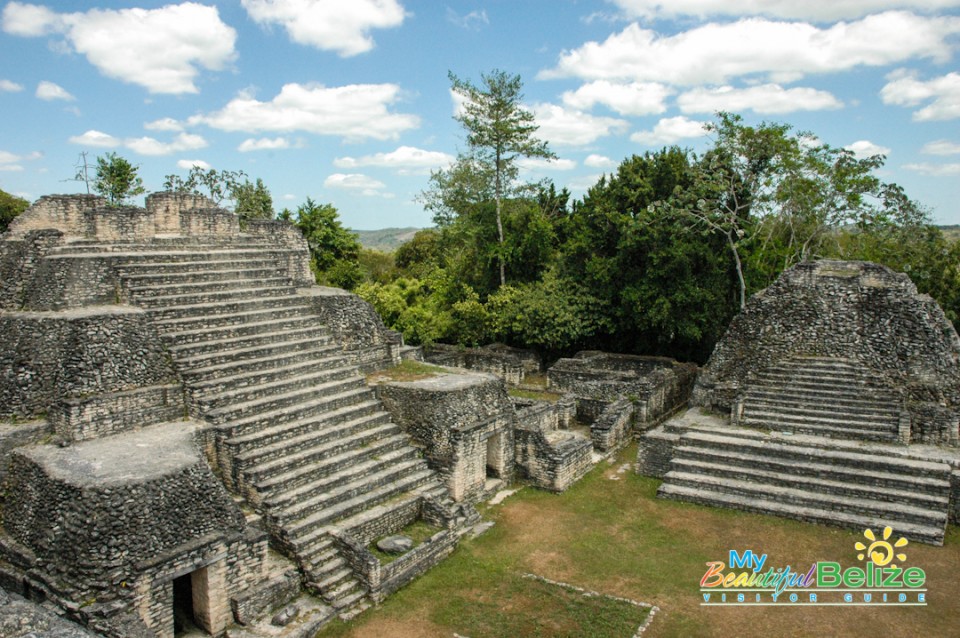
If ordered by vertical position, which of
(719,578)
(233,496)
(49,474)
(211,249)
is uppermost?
(211,249)

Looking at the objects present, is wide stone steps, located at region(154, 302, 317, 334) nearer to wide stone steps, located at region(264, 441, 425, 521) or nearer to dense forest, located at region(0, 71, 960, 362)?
wide stone steps, located at region(264, 441, 425, 521)

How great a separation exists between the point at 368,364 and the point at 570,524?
4.97m

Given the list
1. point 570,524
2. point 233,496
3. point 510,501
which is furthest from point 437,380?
point 233,496

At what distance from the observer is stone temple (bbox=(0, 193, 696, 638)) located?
7.38 meters

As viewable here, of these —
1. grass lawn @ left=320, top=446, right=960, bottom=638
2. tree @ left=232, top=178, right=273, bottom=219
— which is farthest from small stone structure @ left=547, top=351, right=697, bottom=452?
tree @ left=232, top=178, right=273, bottom=219

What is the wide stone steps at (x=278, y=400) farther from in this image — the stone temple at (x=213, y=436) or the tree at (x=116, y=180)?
the tree at (x=116, y=180)

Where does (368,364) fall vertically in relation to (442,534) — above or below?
above

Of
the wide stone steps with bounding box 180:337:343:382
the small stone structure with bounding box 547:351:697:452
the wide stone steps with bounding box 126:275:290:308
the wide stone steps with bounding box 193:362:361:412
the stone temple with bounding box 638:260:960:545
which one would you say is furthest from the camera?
the small stone structure with bounding box 547:351:697:452

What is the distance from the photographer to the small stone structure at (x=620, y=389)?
14802 mm

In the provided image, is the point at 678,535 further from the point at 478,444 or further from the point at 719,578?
the point at 478,444

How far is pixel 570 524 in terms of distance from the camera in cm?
1098

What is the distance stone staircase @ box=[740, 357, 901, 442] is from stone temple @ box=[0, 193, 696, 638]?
3.08 m

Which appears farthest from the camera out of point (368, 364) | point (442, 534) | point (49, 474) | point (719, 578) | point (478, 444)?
point (368, 364)

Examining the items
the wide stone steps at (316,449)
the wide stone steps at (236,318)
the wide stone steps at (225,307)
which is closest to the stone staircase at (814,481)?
the wide stone steps at (316,449)
